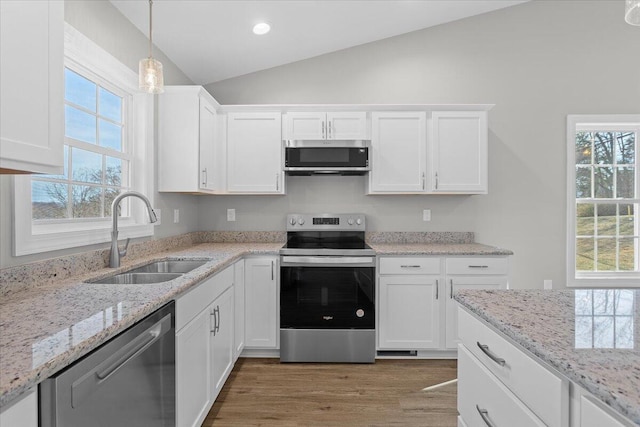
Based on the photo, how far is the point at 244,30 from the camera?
2.68 m

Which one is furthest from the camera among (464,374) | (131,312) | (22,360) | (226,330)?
(226,330)

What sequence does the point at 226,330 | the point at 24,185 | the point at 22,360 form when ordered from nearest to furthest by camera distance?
the point at 22,360 < the point at 24,185 < the point at 226,330

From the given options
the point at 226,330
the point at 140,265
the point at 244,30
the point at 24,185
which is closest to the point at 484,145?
the point at 244,30

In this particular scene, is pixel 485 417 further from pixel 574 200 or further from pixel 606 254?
pixel 606 254

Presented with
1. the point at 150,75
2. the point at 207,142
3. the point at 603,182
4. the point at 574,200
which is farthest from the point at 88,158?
the point at 603,182

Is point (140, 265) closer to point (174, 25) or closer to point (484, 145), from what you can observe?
point (174, 25)

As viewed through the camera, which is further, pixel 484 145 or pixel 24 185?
pixel 484 145

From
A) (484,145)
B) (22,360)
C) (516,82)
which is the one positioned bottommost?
(22,360)

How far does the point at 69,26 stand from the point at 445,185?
9.15 ft

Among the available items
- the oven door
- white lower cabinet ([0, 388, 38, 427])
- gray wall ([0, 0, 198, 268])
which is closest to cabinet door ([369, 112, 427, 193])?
the oven door

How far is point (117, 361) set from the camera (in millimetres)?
1062

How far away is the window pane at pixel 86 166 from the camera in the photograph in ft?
6.42

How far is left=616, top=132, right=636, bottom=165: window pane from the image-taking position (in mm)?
3373

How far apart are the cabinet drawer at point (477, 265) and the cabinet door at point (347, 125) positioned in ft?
4.31
